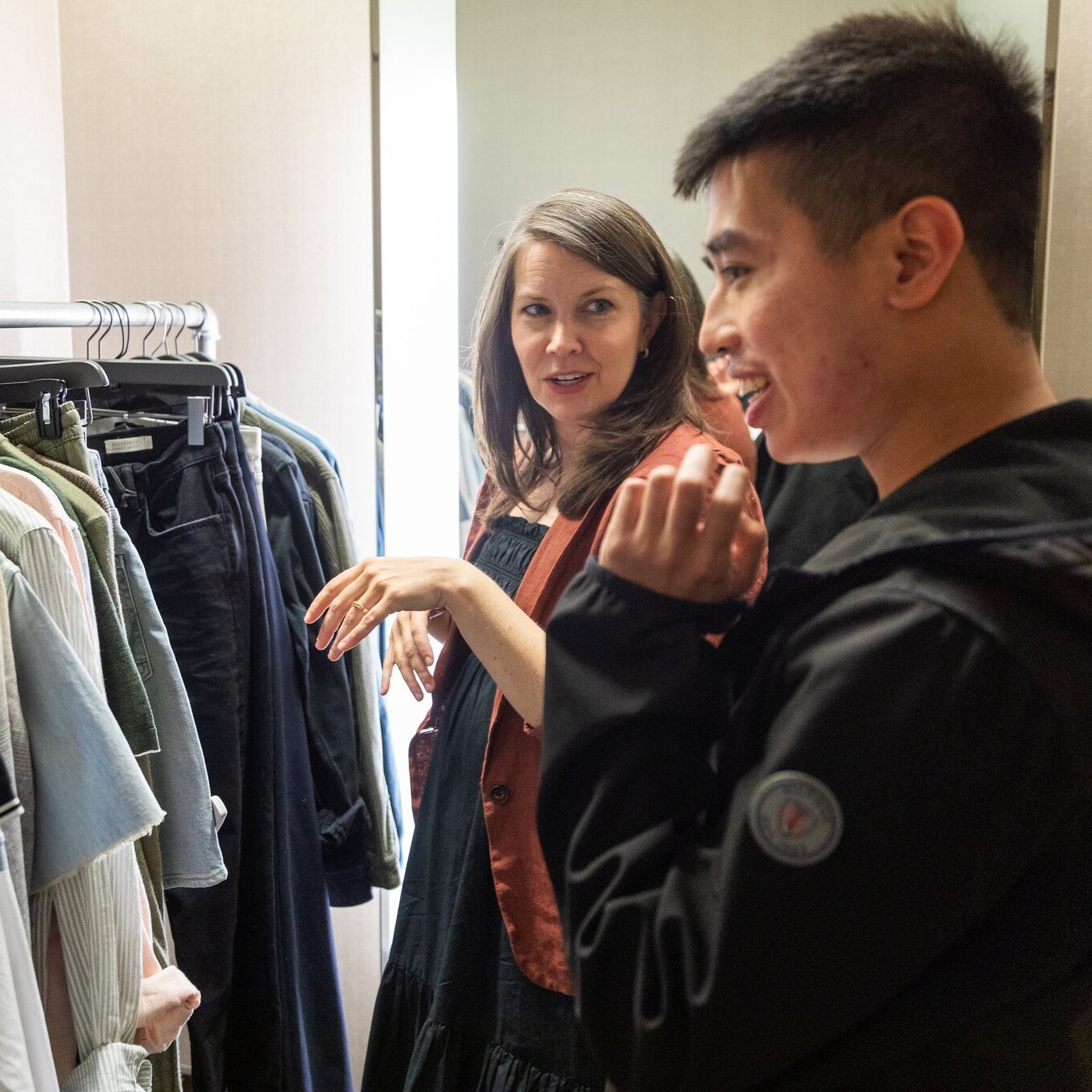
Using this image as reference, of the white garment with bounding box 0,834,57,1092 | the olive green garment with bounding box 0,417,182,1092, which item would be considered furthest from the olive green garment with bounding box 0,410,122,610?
the white garment with bounding box 0,834,57,1092

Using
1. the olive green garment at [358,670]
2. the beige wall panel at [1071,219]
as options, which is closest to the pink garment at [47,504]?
the olive green garment at [358,670]

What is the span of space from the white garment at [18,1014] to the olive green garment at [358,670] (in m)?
0.74

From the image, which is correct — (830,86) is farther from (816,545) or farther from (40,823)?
(40,823)

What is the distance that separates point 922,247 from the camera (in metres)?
0.69

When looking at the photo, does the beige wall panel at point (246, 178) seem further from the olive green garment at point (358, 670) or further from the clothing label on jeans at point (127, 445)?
the clothing label on jeans at point (127, 445)

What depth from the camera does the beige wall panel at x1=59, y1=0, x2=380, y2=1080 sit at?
217 cm

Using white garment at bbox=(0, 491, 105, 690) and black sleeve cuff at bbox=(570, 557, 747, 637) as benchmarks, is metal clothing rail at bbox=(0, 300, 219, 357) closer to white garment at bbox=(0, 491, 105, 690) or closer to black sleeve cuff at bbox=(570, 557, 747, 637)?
white garment at bbox=(0, 491, 105, 690)

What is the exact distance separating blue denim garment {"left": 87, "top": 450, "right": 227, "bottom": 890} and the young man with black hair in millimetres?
814

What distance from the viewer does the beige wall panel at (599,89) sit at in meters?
1.86

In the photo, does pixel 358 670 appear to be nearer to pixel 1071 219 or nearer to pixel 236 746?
pixel 236 746

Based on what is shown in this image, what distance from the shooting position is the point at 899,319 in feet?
2.30

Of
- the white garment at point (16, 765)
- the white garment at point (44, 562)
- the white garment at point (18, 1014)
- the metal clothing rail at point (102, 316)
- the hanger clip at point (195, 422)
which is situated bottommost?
the white garment at point (18, 1014)

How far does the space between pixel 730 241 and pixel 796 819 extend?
0.37 metres

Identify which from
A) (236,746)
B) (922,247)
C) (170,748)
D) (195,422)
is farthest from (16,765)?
(922,247)
